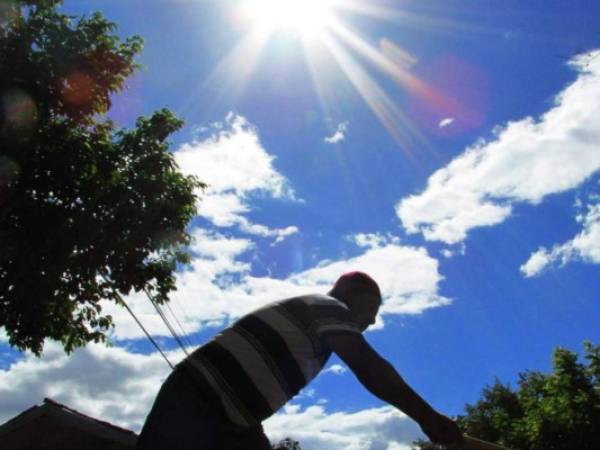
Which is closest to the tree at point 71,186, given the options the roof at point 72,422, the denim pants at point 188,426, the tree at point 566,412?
the roof at point 72,422

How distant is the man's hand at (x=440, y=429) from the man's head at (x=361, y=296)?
0.47 metres

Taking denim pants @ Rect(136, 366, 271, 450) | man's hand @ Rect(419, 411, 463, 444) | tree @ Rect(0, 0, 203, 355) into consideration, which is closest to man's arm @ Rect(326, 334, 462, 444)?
man's hand @ Rect(419, 411, 463, 444)

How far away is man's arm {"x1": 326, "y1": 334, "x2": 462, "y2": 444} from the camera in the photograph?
6.23 feet

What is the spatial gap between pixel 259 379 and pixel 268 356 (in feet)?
0.29

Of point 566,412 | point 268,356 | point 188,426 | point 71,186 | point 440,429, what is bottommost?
point 188,426

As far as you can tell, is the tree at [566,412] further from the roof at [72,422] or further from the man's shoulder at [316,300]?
the man's shoulder at [316,300]

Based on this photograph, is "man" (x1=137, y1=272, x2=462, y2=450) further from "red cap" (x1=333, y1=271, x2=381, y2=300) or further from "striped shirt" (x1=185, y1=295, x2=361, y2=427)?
"red cap" (x1=333, y1=271, x2=381, y2=300)

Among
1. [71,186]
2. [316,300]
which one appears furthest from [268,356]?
[71,186]

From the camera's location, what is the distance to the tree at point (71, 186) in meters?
8.14

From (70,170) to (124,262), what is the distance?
1.79 metres

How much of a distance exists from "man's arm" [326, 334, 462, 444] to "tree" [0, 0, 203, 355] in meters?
7.43

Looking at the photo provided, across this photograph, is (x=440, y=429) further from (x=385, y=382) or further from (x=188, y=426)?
(x=188, y=426)

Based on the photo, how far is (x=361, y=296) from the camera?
7.41 feet

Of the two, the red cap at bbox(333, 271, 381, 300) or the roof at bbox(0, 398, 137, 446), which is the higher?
the roof at bbox(0, 398, 137, 446)
